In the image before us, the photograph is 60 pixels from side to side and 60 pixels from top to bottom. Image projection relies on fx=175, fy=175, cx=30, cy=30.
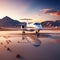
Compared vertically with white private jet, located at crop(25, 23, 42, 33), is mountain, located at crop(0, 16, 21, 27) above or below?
above

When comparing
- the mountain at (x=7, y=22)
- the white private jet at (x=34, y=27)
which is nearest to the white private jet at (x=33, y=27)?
the white private jet at (x=34, y=27)

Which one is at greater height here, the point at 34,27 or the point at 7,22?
the point at 7,22

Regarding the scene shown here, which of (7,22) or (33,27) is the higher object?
(7,22)

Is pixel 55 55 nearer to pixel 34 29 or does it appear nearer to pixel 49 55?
pixel 49 55

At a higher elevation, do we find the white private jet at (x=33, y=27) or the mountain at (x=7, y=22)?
the mountain at (x=7, y=22)

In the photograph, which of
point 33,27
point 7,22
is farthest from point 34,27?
point 7,22

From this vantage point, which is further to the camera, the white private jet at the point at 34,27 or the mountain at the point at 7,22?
the white private jet at the point at 34,27

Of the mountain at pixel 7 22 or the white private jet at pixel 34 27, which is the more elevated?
the mountain at pixel 7 22

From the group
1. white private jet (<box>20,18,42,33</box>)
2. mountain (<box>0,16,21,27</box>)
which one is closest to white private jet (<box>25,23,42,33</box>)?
white private jet (<box>20,18,42,33</box>)

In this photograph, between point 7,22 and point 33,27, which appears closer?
point 7,22

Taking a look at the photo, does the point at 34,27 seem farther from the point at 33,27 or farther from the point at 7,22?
the point at 7,22

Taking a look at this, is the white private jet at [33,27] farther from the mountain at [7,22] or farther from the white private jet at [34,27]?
the mountain at [7,22]

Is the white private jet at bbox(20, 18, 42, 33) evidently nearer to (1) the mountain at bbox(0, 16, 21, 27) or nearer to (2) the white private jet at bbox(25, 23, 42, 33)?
(2) the white private jet at bbox(25, 23, 42, 33)

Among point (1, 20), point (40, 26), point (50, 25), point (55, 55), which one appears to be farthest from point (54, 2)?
point (55, 55)
